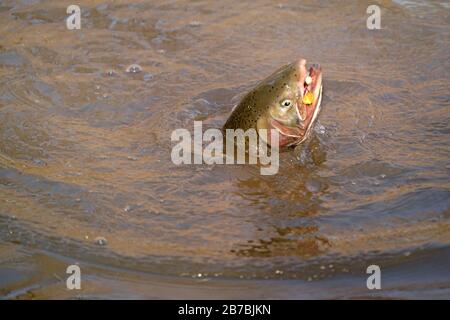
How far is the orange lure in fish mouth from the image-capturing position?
3.66 metres

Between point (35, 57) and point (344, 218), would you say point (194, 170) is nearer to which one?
point (344, 218)

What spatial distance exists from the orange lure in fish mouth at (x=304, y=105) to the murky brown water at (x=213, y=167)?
28 cm

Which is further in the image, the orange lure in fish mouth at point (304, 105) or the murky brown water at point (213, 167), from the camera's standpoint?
the orange lure in fish mouth at point (304, 105)

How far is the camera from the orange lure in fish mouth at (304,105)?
3662 millimetres

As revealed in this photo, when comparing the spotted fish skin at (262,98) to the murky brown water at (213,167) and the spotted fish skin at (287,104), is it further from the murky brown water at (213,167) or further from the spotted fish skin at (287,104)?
the murky brown water at (213,167)

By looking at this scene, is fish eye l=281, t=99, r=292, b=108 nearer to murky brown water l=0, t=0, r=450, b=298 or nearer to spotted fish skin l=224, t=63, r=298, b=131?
spotted fish skin l=224, t=63, r=298, b=131

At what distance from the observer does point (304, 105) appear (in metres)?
3.70

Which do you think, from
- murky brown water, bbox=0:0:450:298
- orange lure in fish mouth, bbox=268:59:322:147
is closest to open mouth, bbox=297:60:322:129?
orange lure in fish mouth, bbox=268:59:322:147

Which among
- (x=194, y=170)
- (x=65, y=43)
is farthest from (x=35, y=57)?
(x=194, y=170)

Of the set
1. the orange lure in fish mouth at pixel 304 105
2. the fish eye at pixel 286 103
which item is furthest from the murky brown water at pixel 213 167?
the fish eye at pixel 286 103

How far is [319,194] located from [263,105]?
560 millimetres

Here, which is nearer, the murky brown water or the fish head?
the murky brown water

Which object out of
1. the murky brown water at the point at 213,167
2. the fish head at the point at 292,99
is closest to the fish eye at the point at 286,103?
the fish head at the point at 292,99

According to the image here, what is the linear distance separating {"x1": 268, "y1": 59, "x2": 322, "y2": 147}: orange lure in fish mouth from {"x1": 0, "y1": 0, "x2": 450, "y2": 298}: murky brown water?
0.28m
